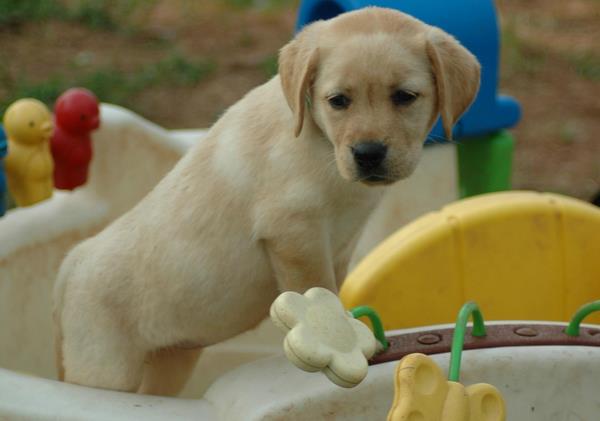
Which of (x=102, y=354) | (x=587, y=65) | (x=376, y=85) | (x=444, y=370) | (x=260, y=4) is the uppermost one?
(x=376, y=85)

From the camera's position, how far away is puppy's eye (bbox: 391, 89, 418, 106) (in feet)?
6.26

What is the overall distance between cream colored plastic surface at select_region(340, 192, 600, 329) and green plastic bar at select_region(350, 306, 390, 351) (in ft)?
1.46

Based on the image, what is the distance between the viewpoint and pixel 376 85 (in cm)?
188

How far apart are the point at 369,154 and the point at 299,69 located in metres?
0.20

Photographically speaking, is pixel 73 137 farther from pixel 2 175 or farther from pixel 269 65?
pixel 269 65

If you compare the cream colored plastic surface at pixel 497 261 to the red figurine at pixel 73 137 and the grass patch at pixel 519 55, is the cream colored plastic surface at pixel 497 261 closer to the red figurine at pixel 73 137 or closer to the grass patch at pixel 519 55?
the red figurine at pixel 73 137

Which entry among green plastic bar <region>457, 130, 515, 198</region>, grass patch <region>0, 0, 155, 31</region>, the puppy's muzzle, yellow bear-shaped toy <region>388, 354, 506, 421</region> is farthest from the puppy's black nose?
grass patch <region>0, 0, 155, 31</region>

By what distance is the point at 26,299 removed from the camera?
279cm

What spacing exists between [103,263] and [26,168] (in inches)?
23.9

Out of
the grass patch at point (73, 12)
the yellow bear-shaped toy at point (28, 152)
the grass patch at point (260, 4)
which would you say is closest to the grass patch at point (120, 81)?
the grass patch at point (73, 12)

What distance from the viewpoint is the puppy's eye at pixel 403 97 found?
1.91 m

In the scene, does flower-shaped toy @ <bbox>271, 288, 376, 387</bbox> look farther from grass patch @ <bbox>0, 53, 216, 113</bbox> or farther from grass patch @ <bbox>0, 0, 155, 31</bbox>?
grass patch @ <bbox>0, 0, 155, 31</bbox>

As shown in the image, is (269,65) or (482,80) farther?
(269,65)

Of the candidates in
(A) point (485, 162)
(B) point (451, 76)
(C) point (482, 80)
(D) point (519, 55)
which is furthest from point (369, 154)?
(D) point (519, 55)
